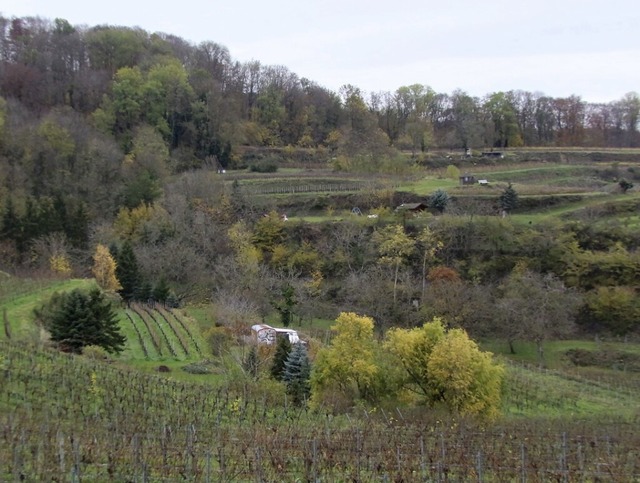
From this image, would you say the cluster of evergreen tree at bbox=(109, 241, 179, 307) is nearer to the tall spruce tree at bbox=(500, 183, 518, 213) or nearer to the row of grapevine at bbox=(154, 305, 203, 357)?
the row of grapevine at bbox=(154, 305, 203, 357)

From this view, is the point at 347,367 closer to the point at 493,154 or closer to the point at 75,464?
the point at 75,464

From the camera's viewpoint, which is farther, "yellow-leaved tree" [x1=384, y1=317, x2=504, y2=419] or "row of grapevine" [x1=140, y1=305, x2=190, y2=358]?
"row of grapevine" [x1=140, y1=305, x2=190, y2=358]

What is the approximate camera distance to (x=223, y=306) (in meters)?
30.1

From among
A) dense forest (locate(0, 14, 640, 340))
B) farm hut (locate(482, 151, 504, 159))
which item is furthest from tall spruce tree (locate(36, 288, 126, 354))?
farm hut (locate(482, 151, 504, 159))

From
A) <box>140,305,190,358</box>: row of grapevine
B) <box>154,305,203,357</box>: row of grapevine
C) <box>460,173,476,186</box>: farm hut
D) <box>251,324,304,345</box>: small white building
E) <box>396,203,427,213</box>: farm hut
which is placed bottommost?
<box>251,324,304,345</box>: small white building

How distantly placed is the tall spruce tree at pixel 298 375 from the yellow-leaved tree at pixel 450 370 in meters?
2.62

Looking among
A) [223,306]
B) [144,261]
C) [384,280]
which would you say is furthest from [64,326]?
[384,280]

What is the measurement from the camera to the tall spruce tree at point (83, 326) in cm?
2056

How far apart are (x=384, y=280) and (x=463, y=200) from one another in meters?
12.3

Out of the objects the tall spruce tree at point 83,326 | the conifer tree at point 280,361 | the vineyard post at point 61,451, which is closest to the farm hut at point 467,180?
the conifer tree at point 280,361

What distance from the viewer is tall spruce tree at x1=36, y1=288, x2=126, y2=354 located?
67.5 feet

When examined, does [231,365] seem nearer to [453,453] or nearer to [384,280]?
[453,453]

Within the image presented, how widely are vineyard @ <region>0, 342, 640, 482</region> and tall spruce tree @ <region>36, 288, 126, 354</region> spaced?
7.22 ft

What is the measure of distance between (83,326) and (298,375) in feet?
23.5
